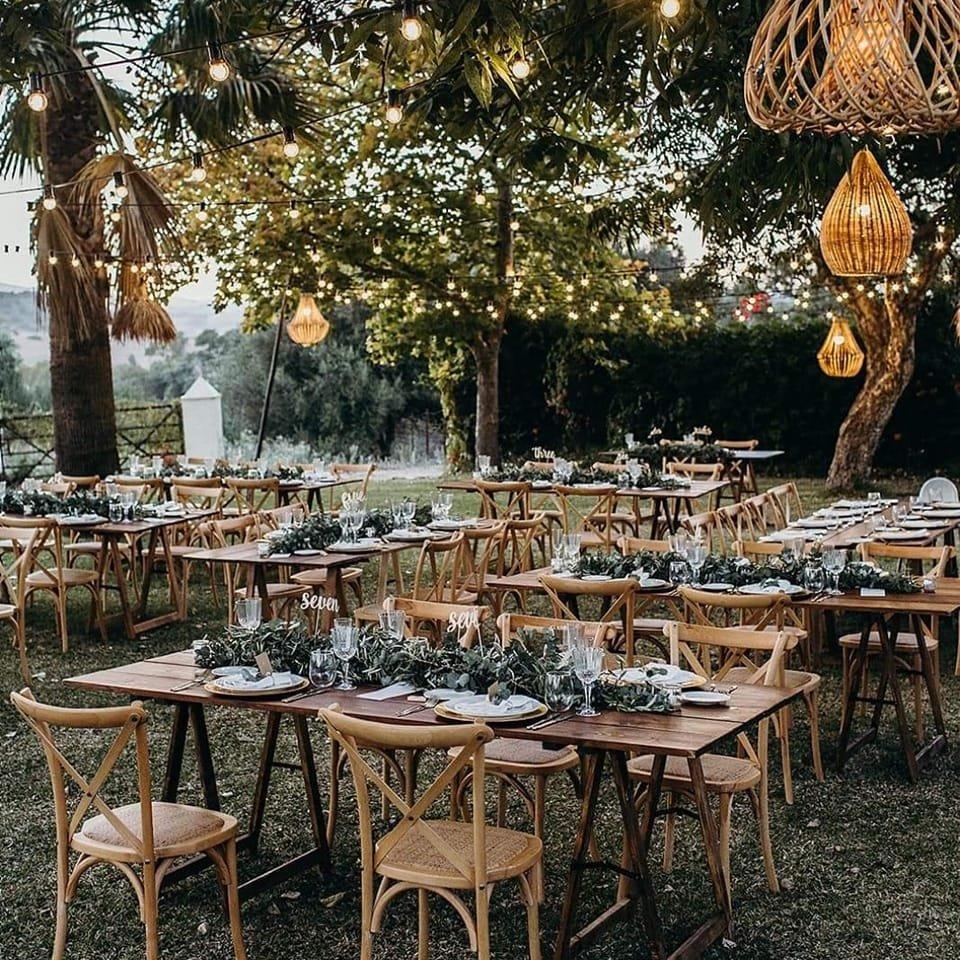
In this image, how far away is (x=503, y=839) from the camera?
3.74 metres

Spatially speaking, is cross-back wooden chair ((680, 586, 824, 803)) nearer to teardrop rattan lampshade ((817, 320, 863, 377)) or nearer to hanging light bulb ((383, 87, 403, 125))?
hanging light bulb ((383, 87, 403, 125))

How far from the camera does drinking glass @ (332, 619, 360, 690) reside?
14.2 feet

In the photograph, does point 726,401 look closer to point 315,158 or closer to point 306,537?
point 315,158

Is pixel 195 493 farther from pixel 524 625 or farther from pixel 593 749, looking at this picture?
pixel 593 749

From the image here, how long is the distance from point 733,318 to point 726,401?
154 centimetres

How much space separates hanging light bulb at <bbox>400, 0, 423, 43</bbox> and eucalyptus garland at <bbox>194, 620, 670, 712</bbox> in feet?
7.16

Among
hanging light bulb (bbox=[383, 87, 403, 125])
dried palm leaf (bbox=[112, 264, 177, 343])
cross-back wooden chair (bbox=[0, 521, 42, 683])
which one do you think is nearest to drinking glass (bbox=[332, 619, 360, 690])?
hanging light bulb (bbox=[383, 87, 403, 125])

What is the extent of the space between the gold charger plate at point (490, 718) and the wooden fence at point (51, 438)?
44.7 feet

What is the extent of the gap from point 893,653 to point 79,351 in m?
8.21

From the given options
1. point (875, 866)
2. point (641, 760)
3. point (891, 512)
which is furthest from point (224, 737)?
point (891, 512)

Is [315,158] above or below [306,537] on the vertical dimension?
above

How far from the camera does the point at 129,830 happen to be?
3834 millimetres

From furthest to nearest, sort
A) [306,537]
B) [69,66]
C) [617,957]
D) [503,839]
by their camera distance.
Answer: [69,66], [306,537], [617,957], [503,839]

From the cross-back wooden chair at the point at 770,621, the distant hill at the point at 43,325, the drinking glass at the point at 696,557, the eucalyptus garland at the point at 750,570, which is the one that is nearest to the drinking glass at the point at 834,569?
the eucalyptus garland at the point at 750,570
